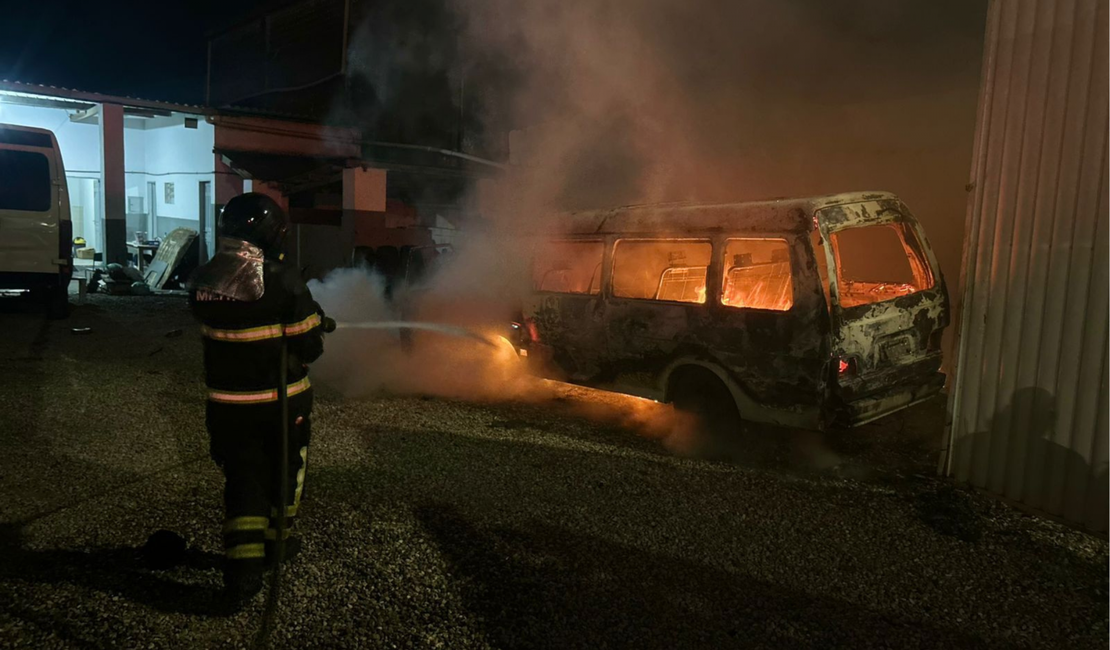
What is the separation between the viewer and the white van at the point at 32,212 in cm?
993

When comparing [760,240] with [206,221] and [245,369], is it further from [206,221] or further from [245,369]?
[206,221]

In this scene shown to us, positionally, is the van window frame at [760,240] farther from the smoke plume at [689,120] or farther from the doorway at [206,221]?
the doorway at [206,221]

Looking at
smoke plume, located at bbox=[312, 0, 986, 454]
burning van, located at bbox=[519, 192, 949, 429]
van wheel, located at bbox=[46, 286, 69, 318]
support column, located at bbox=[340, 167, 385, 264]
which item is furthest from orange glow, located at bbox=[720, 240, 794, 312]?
support column, located at bbox=[340, 167, 385, 264]

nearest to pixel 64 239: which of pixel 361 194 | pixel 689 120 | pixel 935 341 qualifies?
pixel 361 194

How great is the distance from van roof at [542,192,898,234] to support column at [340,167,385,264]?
9915 millimetres

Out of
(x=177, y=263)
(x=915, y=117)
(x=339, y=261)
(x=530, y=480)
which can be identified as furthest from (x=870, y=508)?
(x=177, y=263)

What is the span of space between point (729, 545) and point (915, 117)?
7213 mm

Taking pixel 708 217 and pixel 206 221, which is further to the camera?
pixel 206 221

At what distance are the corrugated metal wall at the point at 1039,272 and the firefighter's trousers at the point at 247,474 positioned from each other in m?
4.01

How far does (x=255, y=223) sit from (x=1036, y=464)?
4.37 m

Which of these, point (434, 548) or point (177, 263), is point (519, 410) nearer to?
point (434, 548)

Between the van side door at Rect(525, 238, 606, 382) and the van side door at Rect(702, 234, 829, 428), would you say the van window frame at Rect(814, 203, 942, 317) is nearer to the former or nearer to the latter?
the van side door at Rect(702, 234, 829, 428)

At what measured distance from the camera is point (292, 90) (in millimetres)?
18234

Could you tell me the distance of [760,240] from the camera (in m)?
5.09
